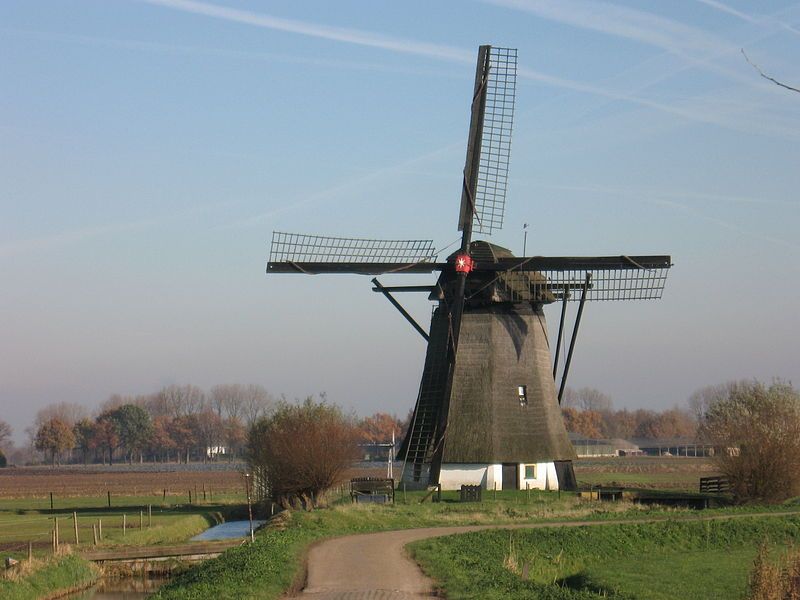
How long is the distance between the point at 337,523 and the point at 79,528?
1260 cm

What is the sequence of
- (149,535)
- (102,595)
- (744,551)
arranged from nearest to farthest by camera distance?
(102,595) < (744,551) < (149,535)

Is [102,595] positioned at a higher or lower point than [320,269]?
lower

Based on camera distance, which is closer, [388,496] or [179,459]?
[388,496]

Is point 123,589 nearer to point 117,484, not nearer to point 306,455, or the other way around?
point 306,455

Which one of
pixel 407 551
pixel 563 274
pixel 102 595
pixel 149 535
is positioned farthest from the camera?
pixel 563 274

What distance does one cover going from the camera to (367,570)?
2408 cm

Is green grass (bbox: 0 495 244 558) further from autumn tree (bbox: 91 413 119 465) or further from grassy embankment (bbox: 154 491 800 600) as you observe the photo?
autumn tree (bbox: 91 413 119 465)

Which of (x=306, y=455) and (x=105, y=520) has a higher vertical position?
(x=306, y=455)

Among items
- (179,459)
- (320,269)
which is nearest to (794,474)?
(320,269)

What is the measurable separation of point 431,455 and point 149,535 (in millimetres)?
11283

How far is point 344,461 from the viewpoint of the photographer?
146ft

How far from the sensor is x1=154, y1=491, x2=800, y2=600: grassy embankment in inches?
897

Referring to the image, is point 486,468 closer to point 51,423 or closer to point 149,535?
point 149,535

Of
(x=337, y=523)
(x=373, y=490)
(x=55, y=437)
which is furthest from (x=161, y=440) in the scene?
(x=337, y=523)
